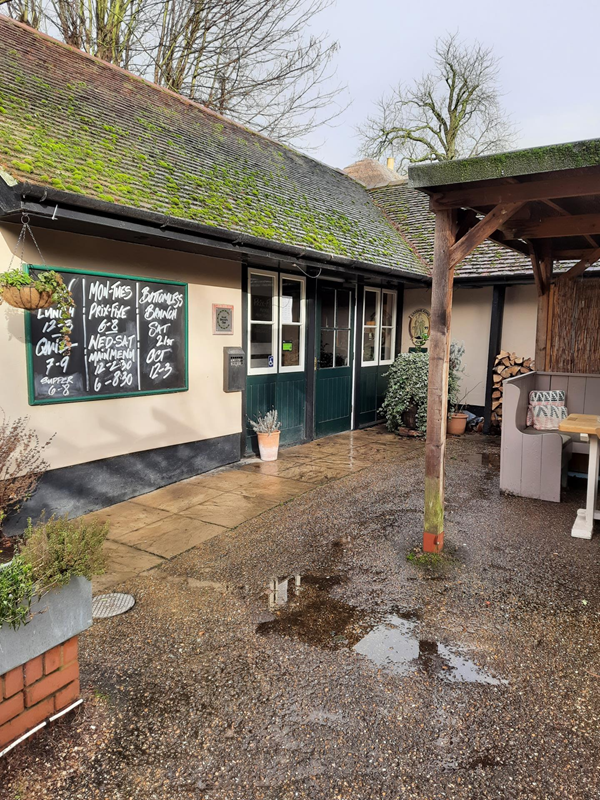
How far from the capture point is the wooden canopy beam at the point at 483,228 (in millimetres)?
3833

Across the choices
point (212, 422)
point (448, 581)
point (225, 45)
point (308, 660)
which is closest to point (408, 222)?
point (225, 45)

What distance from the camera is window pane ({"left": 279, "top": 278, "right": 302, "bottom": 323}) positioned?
305 inches

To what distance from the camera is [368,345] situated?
32.3ft

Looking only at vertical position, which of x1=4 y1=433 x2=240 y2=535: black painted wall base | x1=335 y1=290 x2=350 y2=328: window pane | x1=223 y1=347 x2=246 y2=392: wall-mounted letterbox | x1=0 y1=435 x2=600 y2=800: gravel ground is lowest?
x1=0 y1=435 x2=600 y2=800: gravel ground

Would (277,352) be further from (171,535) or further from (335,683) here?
(335,683)

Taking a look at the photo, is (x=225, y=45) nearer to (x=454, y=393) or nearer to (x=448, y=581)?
(x=454, y=393)

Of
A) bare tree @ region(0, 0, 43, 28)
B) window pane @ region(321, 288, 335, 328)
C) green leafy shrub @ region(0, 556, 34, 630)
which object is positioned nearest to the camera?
green leafy shrub @ region(0, 556, 34, 630)

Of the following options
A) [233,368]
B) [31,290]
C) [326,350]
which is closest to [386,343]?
[326,350]

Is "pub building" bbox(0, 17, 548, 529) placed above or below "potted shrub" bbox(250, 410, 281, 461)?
above

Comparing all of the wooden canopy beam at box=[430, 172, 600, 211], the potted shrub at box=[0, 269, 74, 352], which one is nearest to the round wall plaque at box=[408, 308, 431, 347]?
the wooden canopy beam at box=[430, 172, 600, 211]

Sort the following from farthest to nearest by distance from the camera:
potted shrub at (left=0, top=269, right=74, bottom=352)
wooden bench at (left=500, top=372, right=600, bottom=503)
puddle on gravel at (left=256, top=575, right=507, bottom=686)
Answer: wooden bench at (left=500, top=372, right=600, bottom=503) < potted shrub at (left=0, top=269, right=74, bottom=352) < puddle on gravel at (left=256, top=575, right=507, bottom=686)

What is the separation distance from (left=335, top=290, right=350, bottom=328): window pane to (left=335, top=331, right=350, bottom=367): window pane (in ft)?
0.48

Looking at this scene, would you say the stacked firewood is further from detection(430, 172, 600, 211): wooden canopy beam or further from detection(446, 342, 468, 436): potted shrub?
detection(430, 172, 600, 211): wooden canopy beam

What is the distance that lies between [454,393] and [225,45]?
10.3 meters
